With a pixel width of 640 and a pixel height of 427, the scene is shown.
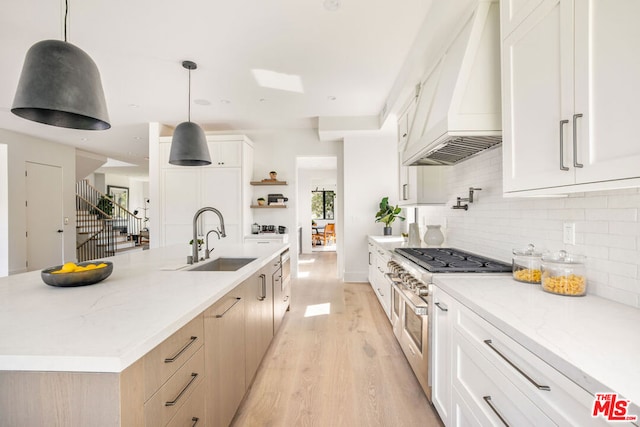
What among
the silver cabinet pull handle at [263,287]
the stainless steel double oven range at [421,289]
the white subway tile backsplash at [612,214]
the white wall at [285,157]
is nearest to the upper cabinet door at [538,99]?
the white subway tile backsplash at [612,214]

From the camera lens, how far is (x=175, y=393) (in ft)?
3.42

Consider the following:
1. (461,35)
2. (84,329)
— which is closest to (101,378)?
(84,329)

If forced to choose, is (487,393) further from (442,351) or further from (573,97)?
(573,97)

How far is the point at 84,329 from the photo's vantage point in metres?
0.91

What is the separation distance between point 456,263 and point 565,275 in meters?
0.65

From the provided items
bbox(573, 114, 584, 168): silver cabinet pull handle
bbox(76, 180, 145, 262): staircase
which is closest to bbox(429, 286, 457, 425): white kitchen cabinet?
→ bbox(573, 114, 584, 168): silver cabinet pull handle

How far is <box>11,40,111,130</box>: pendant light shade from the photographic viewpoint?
1.27 m

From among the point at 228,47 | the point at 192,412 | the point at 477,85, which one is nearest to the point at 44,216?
the point at 228,47

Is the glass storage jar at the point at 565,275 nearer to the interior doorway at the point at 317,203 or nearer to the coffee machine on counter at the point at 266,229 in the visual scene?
the coffee machine on counter at the point at 266,229

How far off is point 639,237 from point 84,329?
78.5 inches

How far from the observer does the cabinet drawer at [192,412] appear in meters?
1.05

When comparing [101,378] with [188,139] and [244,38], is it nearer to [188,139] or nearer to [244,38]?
[188,139]

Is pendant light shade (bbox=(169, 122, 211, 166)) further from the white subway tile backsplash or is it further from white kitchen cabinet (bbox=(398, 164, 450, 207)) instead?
the white subway tile backsplash

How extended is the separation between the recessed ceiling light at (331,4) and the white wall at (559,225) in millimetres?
1581
